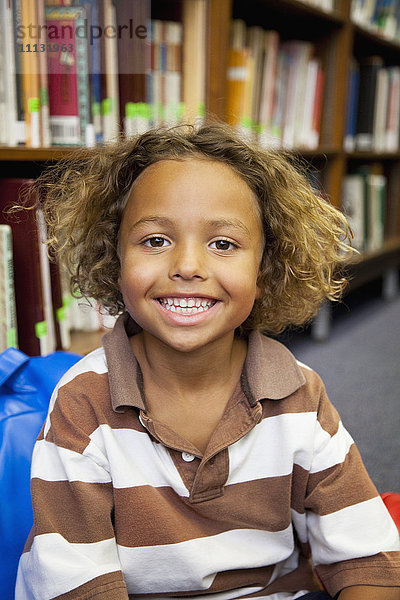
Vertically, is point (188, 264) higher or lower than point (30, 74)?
lower

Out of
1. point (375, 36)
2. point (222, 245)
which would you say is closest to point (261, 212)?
point (222, 245)

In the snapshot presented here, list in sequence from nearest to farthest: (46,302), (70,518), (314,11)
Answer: (70,518) < (46,302) < (314,11)

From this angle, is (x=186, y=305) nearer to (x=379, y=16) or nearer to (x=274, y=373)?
(x=274, y=373)

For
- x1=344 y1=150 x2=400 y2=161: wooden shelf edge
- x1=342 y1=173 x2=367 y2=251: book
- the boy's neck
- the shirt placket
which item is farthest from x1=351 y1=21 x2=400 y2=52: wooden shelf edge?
the shirt placket

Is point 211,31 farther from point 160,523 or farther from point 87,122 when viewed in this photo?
point 160,523

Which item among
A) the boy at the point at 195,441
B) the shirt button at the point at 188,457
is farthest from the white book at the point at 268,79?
the shirt button at the point at 188,457

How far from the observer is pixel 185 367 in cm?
83

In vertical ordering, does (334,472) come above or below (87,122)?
below

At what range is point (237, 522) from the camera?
792 mm

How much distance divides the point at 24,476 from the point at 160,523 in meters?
0.21

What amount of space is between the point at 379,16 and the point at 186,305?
240 cm

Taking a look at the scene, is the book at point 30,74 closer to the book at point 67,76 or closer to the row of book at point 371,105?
the book at point 67,76

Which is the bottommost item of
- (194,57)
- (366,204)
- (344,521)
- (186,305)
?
(344,521)

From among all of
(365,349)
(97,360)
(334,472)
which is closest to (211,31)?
(97,360)
